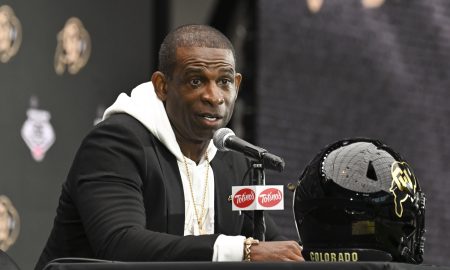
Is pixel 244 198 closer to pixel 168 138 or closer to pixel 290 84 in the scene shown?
pixel 168 138

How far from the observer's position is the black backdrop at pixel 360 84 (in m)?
5.64

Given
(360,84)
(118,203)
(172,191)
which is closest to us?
(118,203)

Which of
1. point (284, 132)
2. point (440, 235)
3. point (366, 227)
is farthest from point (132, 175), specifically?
point (440, 235)

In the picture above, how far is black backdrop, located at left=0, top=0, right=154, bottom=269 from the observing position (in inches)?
186

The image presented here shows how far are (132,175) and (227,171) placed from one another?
17.2 inches

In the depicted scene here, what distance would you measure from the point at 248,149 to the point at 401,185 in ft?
1.16

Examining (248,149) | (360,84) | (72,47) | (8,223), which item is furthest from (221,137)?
(360,84)

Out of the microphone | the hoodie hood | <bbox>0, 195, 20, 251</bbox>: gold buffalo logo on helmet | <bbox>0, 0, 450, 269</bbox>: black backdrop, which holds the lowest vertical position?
Result: <bbox>0, 195, 20, 251</bbox>: gold buffalo logo on helmet

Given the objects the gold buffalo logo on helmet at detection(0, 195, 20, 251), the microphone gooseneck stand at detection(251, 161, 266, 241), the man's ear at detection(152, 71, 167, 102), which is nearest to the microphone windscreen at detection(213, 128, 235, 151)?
the microphone gooseneck stand at detection(251, 161, 266, 241)

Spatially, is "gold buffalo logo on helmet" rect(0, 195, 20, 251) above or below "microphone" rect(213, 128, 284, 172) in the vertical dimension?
below

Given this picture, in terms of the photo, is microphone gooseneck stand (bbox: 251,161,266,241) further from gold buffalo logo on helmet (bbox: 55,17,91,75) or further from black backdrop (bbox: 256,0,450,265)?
black backdrop (bbox: 256,0,450,265)

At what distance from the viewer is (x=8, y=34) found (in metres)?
4.75

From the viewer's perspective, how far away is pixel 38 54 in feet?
16.1

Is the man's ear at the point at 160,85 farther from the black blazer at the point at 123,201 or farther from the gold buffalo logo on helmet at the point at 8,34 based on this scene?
the gold buffalo logo on helmet at the point at 8,34
